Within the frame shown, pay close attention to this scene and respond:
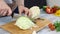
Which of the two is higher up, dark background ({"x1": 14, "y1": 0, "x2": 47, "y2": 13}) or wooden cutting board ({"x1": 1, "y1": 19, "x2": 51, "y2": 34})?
wooden cutting board ({"x1": 1, "y1": 19, "x2": 51, "y2": 34})

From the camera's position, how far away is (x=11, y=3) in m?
1.21

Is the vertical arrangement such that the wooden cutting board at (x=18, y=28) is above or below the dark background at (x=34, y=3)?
above

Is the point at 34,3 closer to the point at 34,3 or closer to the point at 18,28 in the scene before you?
the point at 34,3

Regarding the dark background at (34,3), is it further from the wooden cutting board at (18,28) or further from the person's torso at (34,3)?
the wooden cutting board at (18,28)

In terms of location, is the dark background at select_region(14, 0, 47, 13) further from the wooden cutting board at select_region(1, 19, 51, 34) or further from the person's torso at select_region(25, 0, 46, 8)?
the wooden cutting board at select_region(1, 19, 51, 34)

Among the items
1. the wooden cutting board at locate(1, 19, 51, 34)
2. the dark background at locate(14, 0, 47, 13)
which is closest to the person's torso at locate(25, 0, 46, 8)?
the dark background at locate(14, 0, 47, 13)

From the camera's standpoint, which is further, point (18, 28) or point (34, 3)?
point (34, 3)

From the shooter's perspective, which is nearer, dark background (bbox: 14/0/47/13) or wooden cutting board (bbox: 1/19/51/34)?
wooden cutting board (bbox: 1/19/51/34)

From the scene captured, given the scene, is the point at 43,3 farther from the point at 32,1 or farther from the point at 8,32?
the point at 8,32

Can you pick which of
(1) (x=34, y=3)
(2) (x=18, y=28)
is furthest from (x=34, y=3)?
(2) (x=18, y=28)

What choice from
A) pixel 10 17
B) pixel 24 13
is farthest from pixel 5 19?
pixel 24 13

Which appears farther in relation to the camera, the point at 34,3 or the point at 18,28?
the point at 34,3

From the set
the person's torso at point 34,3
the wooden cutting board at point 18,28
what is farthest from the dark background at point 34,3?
the wooden cutting board at point 18,28

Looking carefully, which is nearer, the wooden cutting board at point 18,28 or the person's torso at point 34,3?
the wooden cutting board at point 18,28
